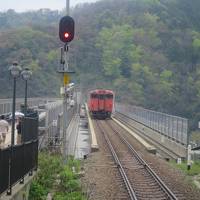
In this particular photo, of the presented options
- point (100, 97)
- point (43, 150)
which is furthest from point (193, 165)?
point (100, 97)

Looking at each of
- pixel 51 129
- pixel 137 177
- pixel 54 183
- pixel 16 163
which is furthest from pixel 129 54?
pixel 16 163

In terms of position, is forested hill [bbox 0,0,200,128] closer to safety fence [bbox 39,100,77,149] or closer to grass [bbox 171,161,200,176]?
safety fence [bbox 39,100,77,149]

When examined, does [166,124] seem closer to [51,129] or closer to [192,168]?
[51,129]

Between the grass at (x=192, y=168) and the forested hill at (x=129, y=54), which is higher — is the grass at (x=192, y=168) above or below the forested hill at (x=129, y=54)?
below

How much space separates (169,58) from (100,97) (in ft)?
303

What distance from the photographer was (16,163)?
11.7 meters

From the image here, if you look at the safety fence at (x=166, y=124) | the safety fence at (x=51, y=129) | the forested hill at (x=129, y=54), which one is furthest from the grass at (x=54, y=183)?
the forested hill at (x=129, y=54)

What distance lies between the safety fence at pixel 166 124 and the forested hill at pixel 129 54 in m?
57.5

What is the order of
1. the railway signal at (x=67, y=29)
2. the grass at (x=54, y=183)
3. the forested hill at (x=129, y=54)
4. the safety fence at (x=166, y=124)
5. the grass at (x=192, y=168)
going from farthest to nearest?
the forested hill at (x=129, y=54) → the safety fence at (x=166, y=124) → the grass at (x=192, y=168) → the railway signal at (x=67, y=29) → the grass at (x=54, y=183)

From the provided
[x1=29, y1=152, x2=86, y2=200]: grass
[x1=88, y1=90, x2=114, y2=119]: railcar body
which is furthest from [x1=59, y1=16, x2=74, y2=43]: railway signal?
[x1=88, y1=90, x2=114, y2=119]: railcar body

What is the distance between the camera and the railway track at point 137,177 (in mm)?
15289

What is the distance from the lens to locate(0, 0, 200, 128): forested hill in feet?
386

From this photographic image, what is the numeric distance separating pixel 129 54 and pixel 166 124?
10846cm

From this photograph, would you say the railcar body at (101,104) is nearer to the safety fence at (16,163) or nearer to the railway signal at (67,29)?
the railway signal at (67,29)
